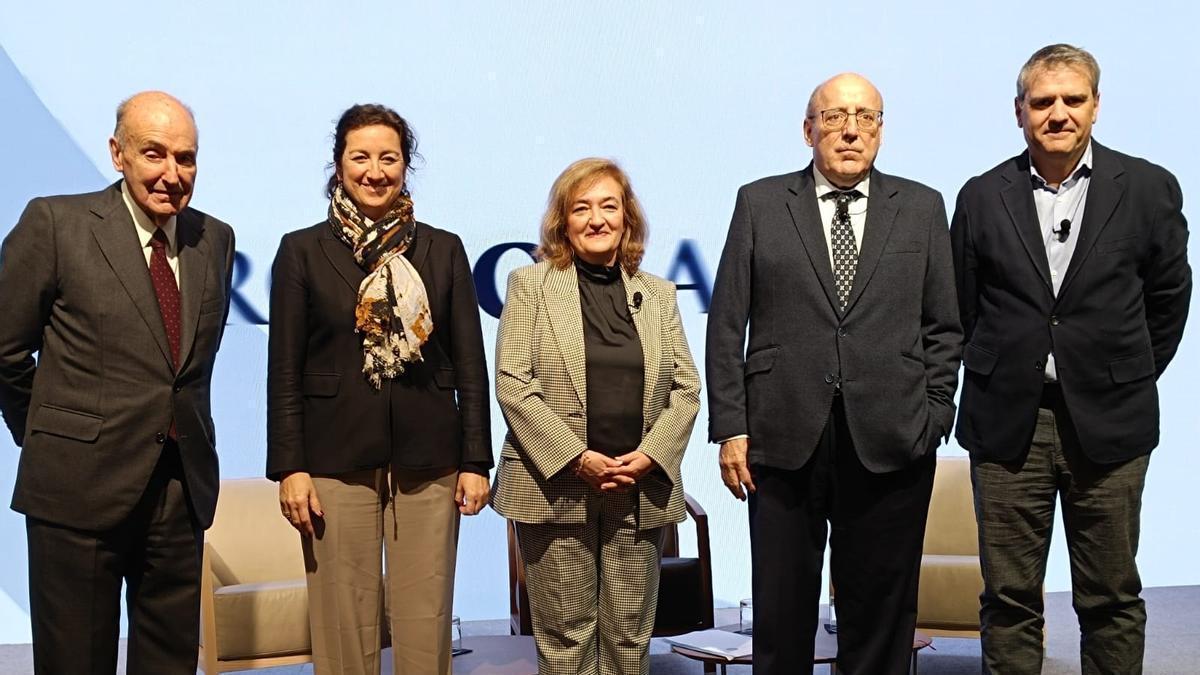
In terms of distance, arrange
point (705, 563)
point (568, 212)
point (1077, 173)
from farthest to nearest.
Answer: point (705, 563) → point (568, 212) → point (1077, 173)

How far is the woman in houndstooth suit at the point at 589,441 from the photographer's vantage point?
3.16 metres

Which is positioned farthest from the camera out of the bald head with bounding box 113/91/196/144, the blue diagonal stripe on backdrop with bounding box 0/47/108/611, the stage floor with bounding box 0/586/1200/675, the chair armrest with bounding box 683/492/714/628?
the blue diagonal stripe on backdrop with bounding box 0/47/108/611

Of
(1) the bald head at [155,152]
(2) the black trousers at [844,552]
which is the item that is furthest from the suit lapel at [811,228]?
(1) the bald head at [155,152]

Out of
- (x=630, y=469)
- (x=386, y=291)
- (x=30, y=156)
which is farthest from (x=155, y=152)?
(x=30, y=156)

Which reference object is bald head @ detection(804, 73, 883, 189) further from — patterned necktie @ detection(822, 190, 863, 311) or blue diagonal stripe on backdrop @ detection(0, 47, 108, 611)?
blue diagonal stripe on backdrop @ detection(0, 47, 108, 611)

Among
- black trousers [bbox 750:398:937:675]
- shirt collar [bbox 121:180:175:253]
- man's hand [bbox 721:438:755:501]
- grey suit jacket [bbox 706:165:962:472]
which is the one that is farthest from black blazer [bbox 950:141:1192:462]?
shirt collar [bbox 121:180:175:253]

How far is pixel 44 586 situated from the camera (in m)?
2.73

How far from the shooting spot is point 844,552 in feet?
10.2

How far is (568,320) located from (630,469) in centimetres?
41

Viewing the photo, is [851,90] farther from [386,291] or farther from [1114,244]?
[386,291]

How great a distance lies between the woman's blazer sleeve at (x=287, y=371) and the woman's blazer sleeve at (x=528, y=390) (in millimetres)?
512

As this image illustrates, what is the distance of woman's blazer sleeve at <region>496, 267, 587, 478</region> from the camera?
3123 millimetres

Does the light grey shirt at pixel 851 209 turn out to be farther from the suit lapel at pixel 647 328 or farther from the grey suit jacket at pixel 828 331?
the suit lapel at pixel 647 328

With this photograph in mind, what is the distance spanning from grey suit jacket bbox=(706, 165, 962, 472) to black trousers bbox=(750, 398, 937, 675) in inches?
2.8
